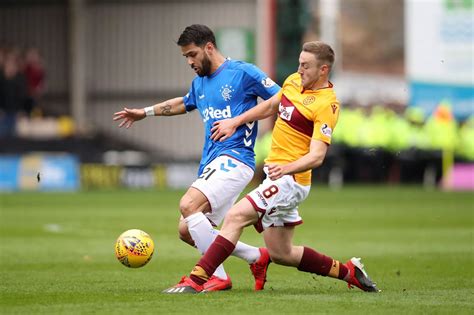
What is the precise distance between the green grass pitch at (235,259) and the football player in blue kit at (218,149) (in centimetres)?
51

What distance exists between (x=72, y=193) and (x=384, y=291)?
20.1 metres

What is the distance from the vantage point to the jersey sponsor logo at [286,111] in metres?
10.0

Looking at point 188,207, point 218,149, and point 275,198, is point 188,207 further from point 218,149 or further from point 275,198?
point 275,198

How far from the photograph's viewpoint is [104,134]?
3950 centimetres

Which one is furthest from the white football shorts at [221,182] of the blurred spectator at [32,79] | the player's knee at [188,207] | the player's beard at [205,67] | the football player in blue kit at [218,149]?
the blurred spectator at [32,79]

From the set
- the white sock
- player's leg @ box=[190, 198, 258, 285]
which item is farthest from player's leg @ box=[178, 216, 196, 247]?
player's leg @ box=[190, 198, 258, 285]

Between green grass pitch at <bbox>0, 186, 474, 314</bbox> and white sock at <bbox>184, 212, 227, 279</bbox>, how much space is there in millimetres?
479

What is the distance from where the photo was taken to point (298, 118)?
9977 millimetres

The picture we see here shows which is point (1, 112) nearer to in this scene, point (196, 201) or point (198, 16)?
point (198, 16)

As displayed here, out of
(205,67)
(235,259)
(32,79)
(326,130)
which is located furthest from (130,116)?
(32,79)

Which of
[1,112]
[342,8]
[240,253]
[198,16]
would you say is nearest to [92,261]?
[240,253]

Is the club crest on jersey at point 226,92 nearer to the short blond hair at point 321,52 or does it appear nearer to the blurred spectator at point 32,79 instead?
the short blond hair at point 321,52

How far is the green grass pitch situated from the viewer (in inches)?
372

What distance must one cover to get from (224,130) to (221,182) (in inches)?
17.7
